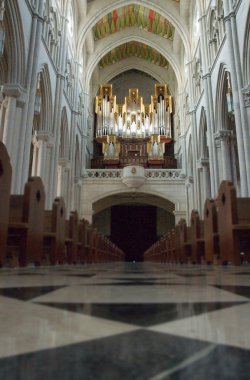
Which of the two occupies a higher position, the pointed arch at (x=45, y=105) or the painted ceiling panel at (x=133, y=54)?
the painted ceiling panel at (x=133, y=54)

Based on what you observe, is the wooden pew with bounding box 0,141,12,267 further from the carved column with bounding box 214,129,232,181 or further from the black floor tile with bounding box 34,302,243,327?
the carved column with bounding box 214,129,232,181

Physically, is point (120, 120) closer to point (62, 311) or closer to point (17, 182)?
point (17, 182)

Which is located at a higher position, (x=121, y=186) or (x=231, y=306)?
(x=121, y=186)

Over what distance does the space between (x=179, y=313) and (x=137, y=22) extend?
67.6 ft

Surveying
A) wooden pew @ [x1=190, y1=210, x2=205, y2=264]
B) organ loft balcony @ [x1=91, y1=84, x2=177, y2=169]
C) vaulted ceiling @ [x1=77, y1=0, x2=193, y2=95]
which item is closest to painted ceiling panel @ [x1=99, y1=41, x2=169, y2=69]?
vaulted ceiling @ [x1=77, y1=0, x2=193, y2=95]

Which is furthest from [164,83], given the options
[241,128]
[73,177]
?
[241,128]

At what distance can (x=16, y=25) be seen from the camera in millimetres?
7961

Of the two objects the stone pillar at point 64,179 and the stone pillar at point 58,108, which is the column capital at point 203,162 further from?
the stone pillar at point 58,108

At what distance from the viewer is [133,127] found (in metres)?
20.2

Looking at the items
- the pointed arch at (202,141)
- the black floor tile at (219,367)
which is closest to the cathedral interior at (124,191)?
the black floor tile at (219,367)

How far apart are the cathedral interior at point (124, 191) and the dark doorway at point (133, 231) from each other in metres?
0.07

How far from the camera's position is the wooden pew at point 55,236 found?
15.2 feet

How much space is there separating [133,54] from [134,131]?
18.2 ft

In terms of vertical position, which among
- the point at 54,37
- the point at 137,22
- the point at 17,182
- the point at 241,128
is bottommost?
the point at 17,182
